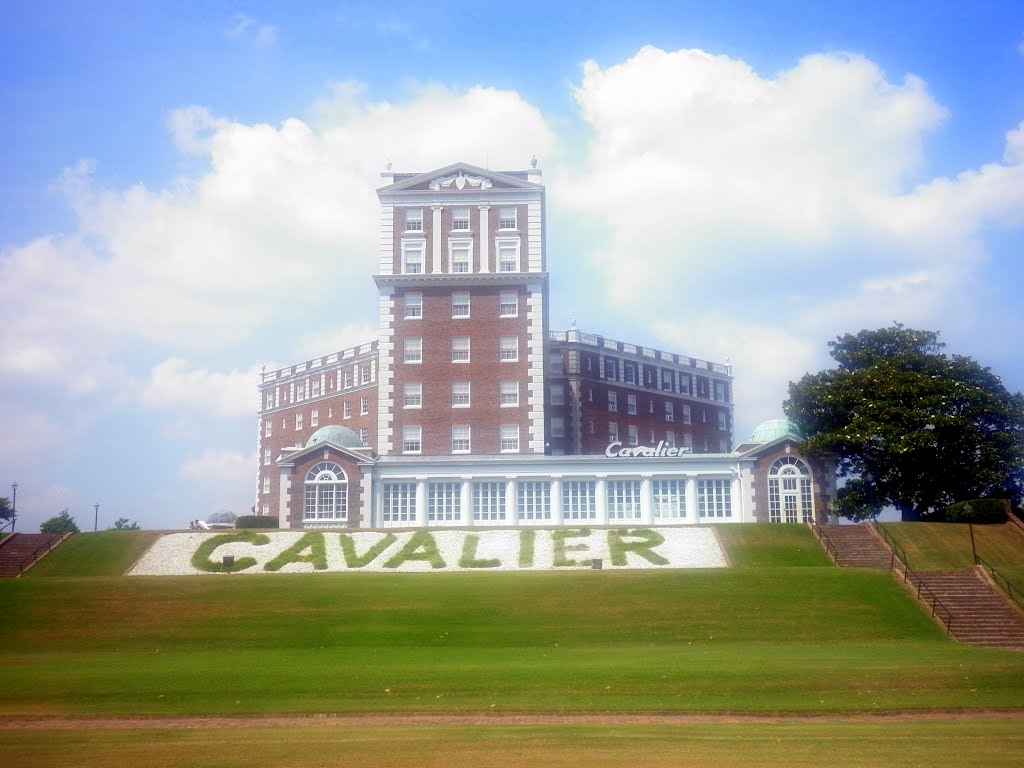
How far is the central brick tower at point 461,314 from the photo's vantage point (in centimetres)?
6856

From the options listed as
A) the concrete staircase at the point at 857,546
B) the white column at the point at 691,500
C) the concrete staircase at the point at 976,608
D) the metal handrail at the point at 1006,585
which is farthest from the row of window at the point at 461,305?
the metal handrail at the point at 1006,585

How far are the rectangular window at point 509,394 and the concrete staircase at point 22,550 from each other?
94.8 ft

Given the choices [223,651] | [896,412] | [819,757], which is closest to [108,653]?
[223,651]

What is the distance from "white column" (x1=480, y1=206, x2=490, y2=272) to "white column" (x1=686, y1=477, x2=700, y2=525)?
20334mm

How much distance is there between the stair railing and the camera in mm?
38812

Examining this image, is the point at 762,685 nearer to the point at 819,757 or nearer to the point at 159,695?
the point at 819,757

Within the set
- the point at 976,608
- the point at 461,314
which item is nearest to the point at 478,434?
the point at 461,314

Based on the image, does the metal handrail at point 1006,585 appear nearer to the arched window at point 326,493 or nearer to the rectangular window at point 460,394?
the rectangular window at point 460,394

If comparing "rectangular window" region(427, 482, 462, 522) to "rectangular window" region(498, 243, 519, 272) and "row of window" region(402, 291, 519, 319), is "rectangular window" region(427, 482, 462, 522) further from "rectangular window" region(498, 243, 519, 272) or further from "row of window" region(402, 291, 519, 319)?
"rectangular window" region(498, 243, 519, 272)

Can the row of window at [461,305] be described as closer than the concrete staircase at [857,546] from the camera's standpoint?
No

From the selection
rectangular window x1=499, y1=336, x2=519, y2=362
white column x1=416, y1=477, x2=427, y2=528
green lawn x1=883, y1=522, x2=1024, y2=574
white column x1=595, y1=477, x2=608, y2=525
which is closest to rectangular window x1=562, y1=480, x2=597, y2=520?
white column x1=595, y1=477, x2=608, y2=525

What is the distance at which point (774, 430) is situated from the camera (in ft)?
212

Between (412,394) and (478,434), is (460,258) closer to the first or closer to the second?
(412,394)

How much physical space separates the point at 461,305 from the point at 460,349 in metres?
3.12
